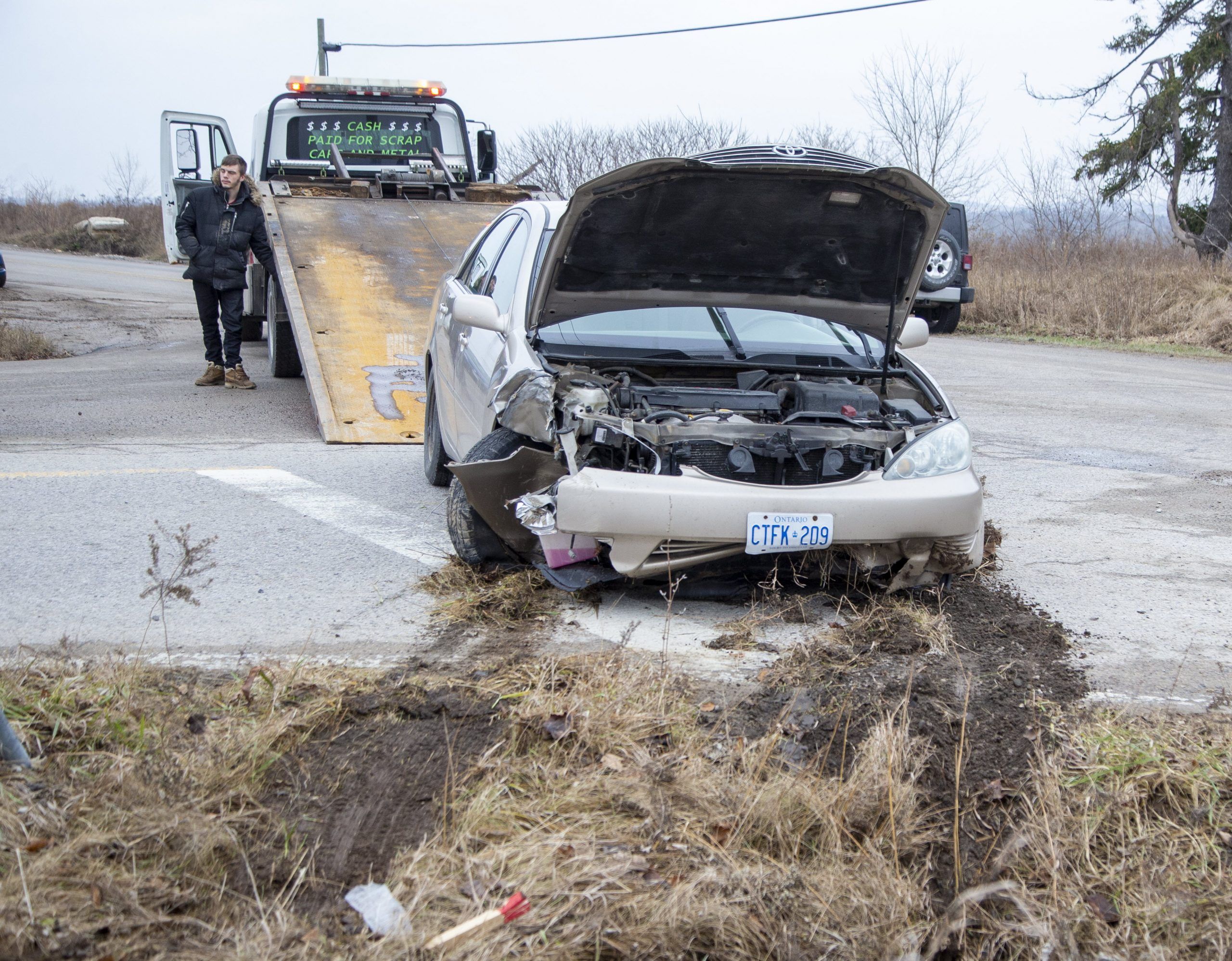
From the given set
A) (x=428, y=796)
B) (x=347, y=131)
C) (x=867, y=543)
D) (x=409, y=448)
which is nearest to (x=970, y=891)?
(x=428, y=796)

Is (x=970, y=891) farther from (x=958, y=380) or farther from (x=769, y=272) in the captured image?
(x=958, y=380)

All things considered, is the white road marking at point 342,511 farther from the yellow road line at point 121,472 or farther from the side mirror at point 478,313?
the side mirror at point 478,313

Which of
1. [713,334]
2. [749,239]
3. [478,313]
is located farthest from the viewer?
[713,334]

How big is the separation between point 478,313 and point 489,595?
1344mm

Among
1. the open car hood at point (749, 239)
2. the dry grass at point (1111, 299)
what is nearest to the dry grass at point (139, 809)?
the open car hood at point (749, 239)

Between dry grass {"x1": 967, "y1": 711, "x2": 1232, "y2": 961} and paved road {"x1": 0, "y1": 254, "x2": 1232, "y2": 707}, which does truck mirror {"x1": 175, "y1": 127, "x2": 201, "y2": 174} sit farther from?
dry grass {"x1": 967, "y1": 711, "x2": 1232, "y2": 961}

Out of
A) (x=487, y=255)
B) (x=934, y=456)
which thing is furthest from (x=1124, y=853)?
(x=487, y=255)

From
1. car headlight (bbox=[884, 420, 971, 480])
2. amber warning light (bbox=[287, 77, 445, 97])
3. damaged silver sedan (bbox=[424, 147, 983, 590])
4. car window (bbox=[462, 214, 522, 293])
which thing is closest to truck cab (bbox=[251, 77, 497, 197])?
amber warning light (bbox=[287, 77, 445, 97])

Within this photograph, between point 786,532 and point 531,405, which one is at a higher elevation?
point 531,405

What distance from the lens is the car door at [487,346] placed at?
4941mm

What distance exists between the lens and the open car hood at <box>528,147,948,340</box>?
457 centimetres

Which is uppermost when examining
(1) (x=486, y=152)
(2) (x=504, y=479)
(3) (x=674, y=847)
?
(1) (x=486, y=152)

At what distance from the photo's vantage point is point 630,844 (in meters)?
2.49

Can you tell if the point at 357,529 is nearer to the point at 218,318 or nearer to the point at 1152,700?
the point at 1152,700
